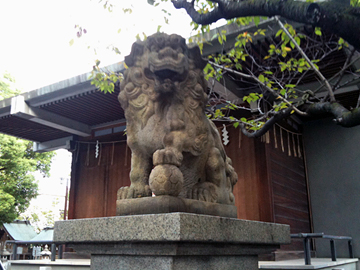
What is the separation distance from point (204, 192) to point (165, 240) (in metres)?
0.82

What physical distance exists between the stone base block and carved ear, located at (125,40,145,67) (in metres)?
1.21

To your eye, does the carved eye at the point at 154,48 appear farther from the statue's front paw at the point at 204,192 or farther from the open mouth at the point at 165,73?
the statue's front paw at the point at 204,192

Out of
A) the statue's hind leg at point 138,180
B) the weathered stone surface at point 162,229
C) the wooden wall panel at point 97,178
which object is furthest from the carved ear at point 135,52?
the wooden wall panel at point 97,178

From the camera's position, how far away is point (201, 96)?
120 inches

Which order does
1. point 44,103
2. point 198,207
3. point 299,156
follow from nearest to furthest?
point 198,207
point 44,103
point 299,156

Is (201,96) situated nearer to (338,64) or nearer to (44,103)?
(338,64)

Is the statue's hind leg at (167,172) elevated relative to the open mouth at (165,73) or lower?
lower

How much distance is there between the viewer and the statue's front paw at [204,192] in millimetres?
2809

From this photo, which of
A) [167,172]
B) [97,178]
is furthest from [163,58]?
[97,178]

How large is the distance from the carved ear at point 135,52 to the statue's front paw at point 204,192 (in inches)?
48.2

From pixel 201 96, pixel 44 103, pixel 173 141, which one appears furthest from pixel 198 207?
pixel 44 103

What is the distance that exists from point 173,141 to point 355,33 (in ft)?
5.04

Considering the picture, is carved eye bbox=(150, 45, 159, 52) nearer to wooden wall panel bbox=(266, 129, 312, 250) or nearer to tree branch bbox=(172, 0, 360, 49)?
tree branch bbox=(172, 0, 360, 49)

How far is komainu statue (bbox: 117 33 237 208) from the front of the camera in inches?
110
